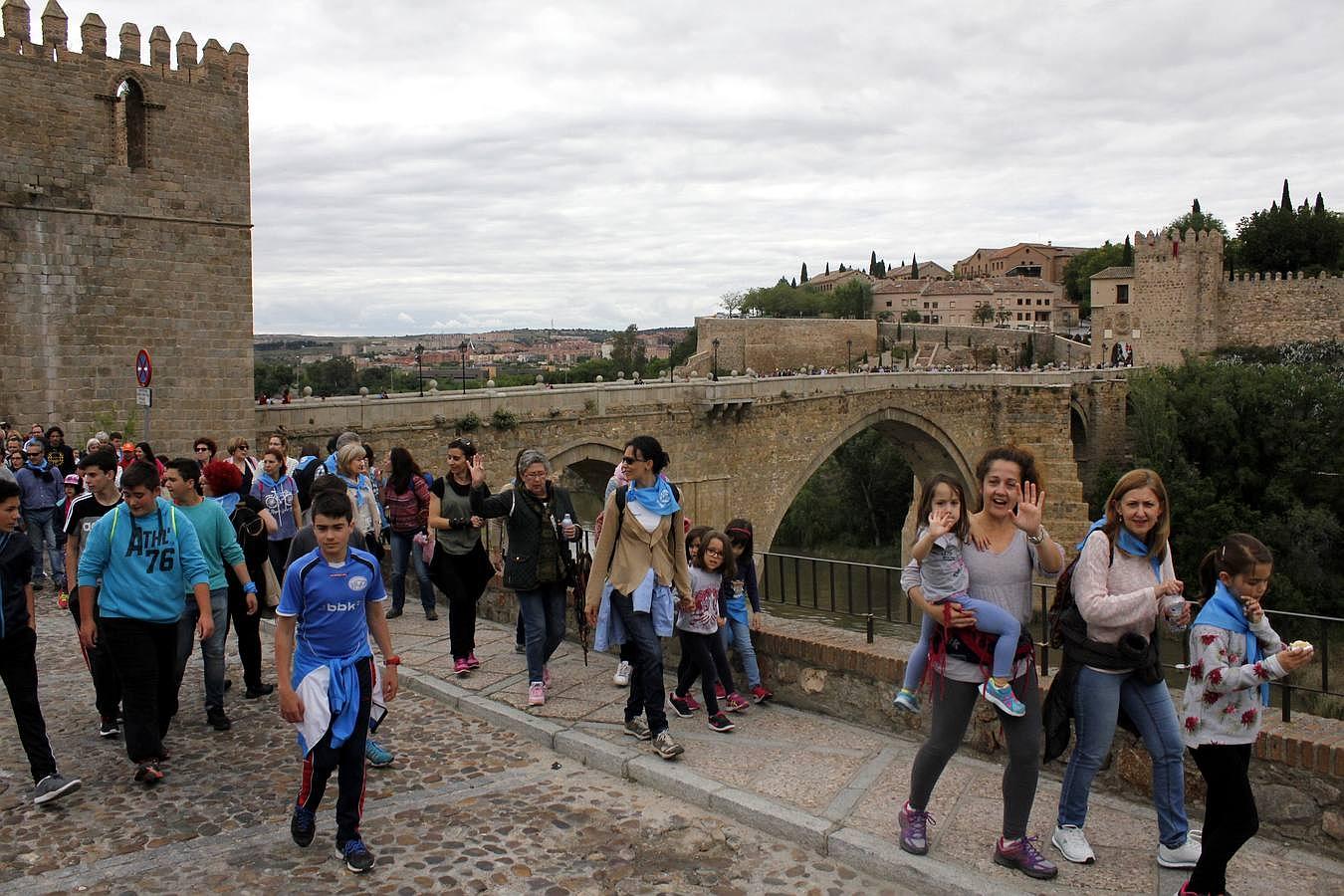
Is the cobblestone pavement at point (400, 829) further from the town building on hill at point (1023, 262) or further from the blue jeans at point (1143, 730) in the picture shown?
the town building on hill at point (1023, 262)

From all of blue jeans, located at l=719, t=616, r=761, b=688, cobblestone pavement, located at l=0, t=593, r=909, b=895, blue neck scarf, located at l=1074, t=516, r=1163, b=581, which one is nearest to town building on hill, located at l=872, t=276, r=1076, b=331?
blue jeans, located at l=719, t=616, r=761, b=688

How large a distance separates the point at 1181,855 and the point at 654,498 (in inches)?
95.7

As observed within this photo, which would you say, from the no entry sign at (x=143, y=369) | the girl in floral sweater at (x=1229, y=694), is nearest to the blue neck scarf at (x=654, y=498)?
the girl in floral sweater at (x=1229, y=694)

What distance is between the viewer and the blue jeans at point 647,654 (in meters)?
4.66

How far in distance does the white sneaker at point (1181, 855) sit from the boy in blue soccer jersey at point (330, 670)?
268 centimetres

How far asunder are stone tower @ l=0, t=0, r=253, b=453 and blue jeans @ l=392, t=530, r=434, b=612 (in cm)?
628

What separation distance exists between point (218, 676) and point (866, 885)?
3.25 metres

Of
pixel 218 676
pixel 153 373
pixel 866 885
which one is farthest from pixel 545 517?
pixel 153 373

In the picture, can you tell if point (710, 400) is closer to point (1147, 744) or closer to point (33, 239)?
point (33, 239)

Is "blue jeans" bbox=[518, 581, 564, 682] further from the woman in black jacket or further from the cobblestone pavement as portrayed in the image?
the cobblestone pavement

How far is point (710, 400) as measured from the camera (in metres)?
20.5

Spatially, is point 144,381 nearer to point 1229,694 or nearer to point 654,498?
point 654,498

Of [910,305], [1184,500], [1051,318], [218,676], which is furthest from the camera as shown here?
[910,305]

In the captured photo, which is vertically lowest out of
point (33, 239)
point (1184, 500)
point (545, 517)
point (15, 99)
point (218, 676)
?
point (1184, 500)
